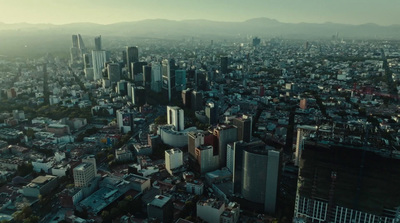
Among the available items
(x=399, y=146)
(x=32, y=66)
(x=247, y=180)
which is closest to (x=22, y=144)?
(x=247, y=180)

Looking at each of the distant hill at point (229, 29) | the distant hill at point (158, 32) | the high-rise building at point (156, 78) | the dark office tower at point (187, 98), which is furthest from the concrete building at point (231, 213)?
the distant hill at point (229, 29)

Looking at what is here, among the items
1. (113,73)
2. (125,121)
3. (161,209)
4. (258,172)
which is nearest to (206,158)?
(258,172)

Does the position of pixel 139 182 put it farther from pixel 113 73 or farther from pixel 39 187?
pixel 113 73

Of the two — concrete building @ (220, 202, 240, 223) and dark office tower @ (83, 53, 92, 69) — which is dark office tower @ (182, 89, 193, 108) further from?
dark office tower @ (83, 53, 92, 69)

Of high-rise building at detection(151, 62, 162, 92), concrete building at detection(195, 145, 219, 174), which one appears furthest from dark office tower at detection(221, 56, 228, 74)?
concrete building at detection(195, 145, 219, 174)

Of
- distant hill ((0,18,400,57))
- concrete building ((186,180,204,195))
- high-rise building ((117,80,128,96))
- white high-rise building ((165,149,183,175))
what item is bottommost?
concrete building ((186,180,204,195))

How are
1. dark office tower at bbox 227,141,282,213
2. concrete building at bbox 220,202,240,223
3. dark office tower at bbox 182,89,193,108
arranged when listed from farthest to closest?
dark office tower at bbox 182,89,193,108, dark office tower at bbox 227,141,282,213, concrete building at bbox 220,202,240,223

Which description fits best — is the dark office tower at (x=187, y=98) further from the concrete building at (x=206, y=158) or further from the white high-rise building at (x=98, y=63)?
the white high-rise building at (x=98, y=63)
